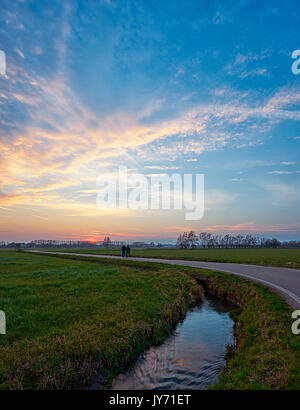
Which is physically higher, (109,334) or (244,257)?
(109,334)

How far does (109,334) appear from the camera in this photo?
8875 millimetres

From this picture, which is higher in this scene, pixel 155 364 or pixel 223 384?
pixel 223 384

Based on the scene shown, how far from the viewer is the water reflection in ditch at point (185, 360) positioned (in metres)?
7.18

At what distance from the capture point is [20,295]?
13625 millimetres

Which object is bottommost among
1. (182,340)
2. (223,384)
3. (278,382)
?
(182,340)

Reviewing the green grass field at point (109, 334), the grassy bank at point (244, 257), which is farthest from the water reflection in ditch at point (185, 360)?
the grassy bank at point (244, 257)

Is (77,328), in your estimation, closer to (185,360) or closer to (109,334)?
(109,334)

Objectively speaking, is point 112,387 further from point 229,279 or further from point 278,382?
point 229,279

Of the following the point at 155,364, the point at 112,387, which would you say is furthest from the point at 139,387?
the point at 155,364

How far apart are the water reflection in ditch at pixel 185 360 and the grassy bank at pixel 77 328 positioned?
→ 51 cm

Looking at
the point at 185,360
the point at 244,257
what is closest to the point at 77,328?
the point at 185,360

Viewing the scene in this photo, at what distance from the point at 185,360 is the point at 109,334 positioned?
292 centimetres
